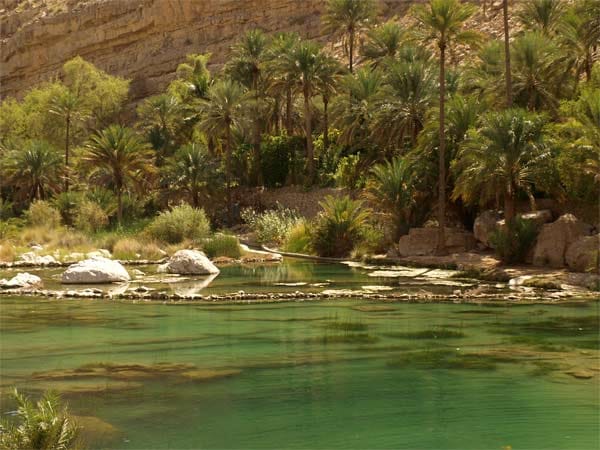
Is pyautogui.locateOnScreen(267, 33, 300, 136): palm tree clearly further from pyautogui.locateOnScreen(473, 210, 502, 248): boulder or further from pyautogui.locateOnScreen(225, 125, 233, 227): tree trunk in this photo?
pyautogui.locateOnScreen(473, 210, 502, 248): boulder

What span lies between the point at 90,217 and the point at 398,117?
49.9 ft

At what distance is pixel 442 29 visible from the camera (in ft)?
91.4

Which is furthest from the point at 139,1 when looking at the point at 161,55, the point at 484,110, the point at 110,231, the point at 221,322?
the point at 221,322

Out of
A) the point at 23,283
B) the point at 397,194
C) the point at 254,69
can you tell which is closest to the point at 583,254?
the point at 397,194

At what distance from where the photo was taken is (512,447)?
7.71 meters

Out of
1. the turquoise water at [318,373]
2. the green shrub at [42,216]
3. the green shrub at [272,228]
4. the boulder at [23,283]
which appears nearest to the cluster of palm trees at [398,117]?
the green shrub at [42,216]

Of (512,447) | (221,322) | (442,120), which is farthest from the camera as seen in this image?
(442,120)

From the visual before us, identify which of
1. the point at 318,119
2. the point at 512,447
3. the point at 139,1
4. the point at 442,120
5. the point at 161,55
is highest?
the point at 139,1

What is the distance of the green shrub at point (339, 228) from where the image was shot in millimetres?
30562

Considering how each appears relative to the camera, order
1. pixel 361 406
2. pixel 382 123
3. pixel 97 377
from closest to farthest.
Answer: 1. pixel 361 406
2. pixel 97 377
3. pixel 382 123

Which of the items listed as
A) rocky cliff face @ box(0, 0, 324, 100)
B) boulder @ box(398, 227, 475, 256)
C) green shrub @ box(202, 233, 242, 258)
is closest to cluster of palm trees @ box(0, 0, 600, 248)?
boulder @ box(398, 227, 475, 256)

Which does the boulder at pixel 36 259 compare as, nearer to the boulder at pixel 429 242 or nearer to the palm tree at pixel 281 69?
the boulder at pixel 429 242

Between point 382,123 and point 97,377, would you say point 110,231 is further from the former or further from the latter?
point 97,377

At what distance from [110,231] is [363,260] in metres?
13.8
